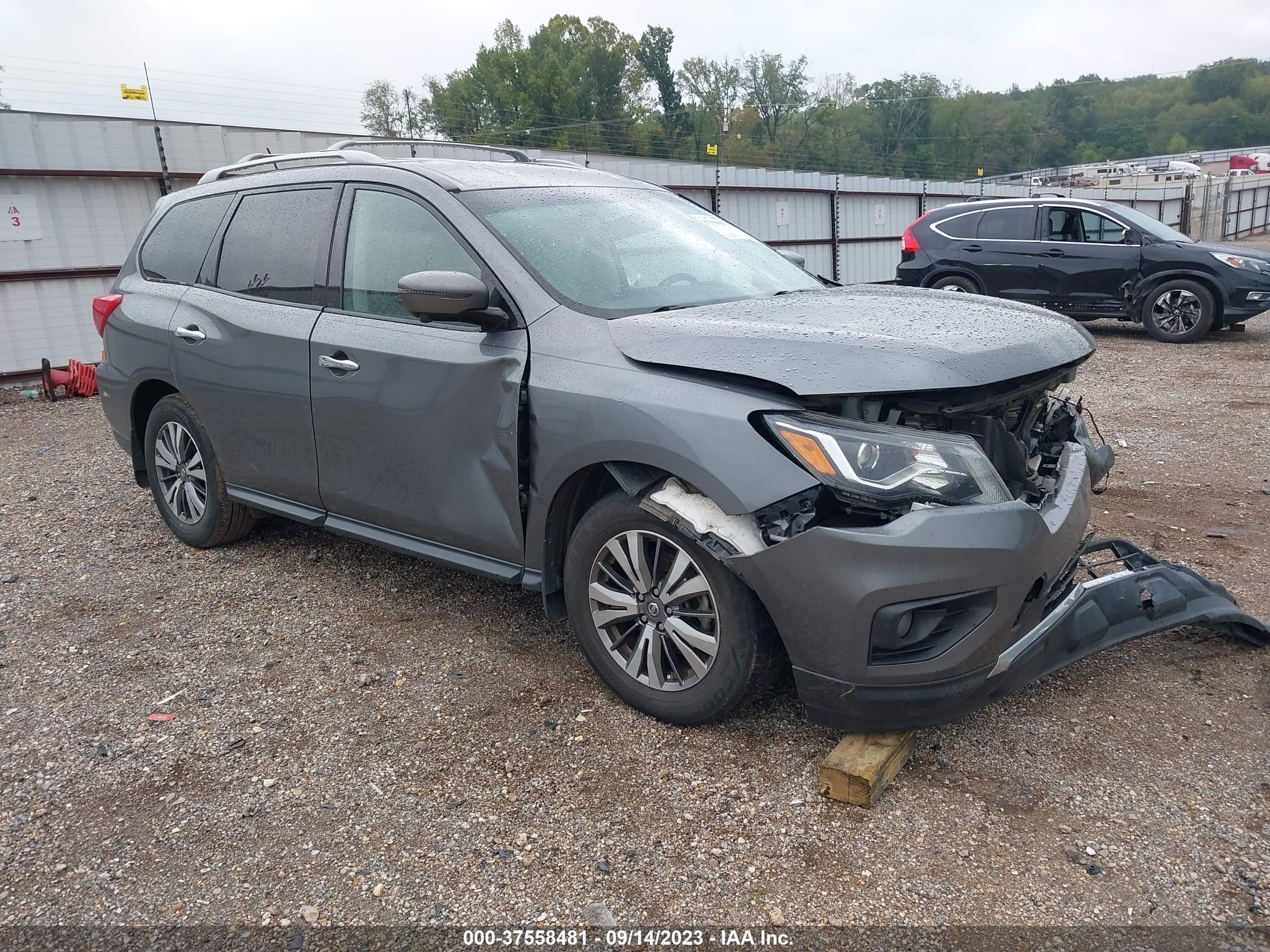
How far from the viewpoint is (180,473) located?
486 centimetres

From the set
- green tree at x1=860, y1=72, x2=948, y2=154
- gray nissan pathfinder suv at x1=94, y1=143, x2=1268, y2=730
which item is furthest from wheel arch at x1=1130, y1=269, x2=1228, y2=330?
green tree at x1=860, y1=72, x2=948, y2=154

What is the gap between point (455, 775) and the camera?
2.93 metres

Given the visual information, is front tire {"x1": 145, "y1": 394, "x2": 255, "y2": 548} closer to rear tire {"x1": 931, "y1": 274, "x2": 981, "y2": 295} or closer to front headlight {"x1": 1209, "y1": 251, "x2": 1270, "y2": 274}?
rear tire {"x1": 931, "y1": 274, "x2": 981, "y2": 295}

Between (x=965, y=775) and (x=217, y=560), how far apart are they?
368 cm

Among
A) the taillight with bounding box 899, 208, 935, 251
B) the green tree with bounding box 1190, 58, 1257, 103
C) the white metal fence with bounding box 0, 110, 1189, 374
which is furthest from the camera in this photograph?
the green tree with bounding box 1190, 58, 1257, 103

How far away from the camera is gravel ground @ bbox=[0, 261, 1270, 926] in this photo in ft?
7.85

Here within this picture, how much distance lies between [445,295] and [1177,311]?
10833mm

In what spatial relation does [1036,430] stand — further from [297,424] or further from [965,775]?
[297,424]

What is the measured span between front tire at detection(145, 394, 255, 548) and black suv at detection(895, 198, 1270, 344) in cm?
809

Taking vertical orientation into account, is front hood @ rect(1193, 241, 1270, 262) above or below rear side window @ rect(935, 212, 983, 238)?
below

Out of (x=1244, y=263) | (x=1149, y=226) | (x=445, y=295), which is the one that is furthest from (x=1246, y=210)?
(x=445, y=295)

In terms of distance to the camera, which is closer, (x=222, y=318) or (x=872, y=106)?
(x=222, y=318)

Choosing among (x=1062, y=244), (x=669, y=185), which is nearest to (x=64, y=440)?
(x=669, y=185)

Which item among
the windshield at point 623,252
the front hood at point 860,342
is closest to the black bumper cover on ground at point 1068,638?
the front hood at point 860,342
